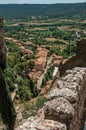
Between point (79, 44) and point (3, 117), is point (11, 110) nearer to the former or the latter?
point (3, 117)

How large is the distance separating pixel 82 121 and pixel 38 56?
63870mm

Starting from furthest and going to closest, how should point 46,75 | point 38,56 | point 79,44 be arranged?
point 38,56 < point 46,75 < point 79,44

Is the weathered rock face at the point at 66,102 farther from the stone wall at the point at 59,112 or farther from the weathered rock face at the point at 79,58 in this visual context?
the weathered rock face at the point at 79,58

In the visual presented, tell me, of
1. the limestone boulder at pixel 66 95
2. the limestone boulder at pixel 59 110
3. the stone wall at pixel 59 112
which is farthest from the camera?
the limestone boulder at pixel 66 95

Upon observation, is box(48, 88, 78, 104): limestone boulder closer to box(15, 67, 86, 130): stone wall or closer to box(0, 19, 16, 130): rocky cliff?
box(15, 67, 86, 130): stone wall

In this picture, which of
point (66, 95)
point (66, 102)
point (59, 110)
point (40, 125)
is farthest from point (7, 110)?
point (40, 125)

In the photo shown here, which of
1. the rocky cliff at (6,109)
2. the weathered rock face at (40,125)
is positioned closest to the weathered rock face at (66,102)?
the weathered rock face at (40,125)

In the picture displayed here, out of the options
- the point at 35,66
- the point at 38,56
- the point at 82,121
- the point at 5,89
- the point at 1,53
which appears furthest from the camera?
the point at 38,56

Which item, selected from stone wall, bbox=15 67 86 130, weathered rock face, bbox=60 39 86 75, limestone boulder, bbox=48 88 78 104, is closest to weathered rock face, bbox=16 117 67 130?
stone wall, bbox=15 67 86 130

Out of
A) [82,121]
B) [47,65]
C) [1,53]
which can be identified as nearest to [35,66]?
[47,65]

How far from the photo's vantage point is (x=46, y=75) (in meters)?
51.5

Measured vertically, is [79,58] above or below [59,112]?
below

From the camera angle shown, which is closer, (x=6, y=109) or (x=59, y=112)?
(x=59, y=112)

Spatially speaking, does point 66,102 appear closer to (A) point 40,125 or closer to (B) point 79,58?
(A) point 40,125
